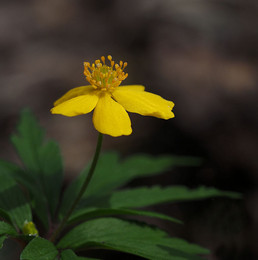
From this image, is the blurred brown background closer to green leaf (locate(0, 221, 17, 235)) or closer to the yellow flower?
the yellow flower

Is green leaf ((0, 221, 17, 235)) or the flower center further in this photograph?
the flower center

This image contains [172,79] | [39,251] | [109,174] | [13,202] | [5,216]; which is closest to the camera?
[39,251]

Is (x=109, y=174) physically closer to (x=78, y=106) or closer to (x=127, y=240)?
A: (x=127, y=240)

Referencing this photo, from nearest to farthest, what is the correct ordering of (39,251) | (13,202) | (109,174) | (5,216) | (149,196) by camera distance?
(39,251) < (5,216) < (13,202) < (149,196) < (109,174)

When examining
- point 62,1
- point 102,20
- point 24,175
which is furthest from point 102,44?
point 24,175

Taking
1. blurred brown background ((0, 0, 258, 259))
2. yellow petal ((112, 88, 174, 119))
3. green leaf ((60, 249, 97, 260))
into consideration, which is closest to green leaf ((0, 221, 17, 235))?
green leaf ((60, 249, 97, 260))

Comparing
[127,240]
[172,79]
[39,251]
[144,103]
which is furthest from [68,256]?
[172,79]

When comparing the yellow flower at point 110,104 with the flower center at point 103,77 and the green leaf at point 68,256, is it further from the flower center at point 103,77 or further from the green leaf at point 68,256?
the green leaf at point 68,256
